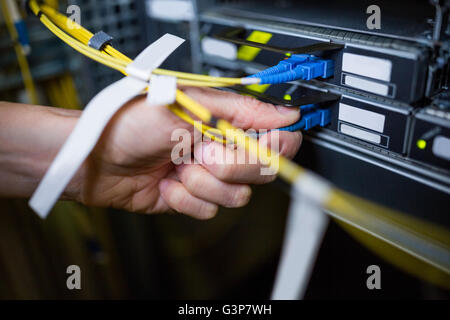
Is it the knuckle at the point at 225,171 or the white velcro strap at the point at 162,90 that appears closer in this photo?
the white velcro strap at the point at 162,90

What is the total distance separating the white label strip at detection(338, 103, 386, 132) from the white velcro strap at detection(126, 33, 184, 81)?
0.71 feet

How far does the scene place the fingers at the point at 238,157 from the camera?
1.55 feet

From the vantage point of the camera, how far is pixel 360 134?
0.46m

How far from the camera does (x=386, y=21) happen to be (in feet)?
1.57

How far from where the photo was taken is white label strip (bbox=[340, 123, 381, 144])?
0.45 m

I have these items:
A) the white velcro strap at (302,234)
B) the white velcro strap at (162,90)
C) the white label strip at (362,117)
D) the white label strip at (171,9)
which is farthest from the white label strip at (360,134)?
the white label strip at (171,9)

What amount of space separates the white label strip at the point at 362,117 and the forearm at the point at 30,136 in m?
0.35

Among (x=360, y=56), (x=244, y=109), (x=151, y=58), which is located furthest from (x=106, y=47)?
(x=360, y=56)

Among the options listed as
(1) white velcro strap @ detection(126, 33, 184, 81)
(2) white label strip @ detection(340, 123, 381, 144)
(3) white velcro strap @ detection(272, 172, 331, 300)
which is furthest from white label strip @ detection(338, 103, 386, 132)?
(1) white velcro strap @ detection(126, 33, 184, 81)

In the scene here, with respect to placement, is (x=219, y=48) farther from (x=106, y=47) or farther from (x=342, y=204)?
(x=342, y=204)

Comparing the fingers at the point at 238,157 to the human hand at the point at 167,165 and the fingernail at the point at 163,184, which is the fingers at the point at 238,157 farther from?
the fingernail at the point at 163,184

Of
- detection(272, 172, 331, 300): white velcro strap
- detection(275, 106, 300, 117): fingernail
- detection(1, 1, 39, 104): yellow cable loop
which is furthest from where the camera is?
detection(1, 1, 39, 104): yellow cable loop

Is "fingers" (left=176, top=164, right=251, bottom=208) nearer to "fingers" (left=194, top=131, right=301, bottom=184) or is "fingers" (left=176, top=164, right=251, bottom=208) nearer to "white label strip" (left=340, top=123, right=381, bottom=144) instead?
"fingers" (left=194, top=131, right=301, bottom=184)

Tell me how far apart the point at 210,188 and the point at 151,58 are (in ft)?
0.66
